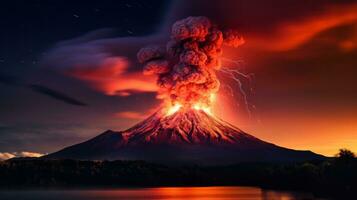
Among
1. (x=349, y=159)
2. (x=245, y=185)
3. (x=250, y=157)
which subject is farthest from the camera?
(x=250, y=157)

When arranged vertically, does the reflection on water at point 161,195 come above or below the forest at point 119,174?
below

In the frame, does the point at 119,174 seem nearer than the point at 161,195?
No

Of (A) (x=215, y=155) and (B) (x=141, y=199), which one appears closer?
(B) (x=141, y=199)

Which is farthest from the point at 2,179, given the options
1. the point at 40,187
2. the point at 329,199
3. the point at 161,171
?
the point at 329,199

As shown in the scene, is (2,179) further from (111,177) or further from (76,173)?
(111,177)

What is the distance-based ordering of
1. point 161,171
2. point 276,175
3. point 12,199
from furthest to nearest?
point 161,171
point 276,175
point 12,199

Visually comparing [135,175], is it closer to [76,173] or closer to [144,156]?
[76,173]

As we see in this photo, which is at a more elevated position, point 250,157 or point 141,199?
point 250,157

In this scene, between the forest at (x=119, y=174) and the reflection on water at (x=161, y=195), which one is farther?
the forest at (x=119, y=174)

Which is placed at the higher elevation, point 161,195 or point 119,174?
point 119,174

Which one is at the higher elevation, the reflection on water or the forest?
the forest

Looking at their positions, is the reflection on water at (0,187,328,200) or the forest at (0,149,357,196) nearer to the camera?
the reflection on water at (0,187,328,200)
